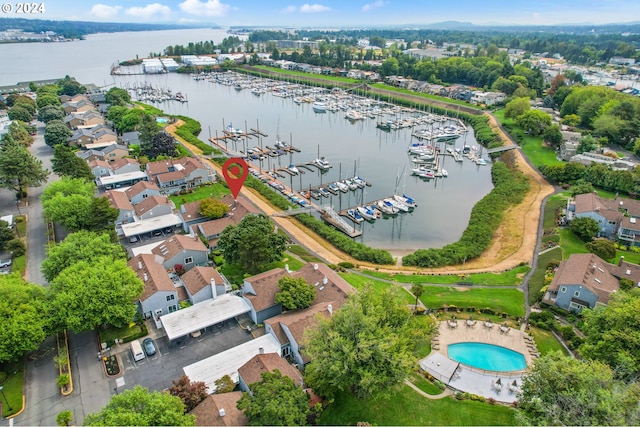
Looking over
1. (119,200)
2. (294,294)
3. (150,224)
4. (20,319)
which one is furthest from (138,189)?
(294,294)

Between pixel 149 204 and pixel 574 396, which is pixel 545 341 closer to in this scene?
pixel 574 396

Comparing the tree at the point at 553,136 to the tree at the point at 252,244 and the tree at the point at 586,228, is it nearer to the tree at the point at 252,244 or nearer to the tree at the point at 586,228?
the tree at the point at 586,228

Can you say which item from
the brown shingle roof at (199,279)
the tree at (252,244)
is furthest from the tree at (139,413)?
the tree at (252,244)

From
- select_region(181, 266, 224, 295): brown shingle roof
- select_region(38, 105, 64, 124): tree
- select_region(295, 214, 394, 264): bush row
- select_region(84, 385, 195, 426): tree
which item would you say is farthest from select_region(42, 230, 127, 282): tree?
select_region(38, 105, 64, 124): tree

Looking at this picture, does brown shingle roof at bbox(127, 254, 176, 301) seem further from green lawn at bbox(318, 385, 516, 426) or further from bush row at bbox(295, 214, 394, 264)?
bush row at bbox(295, 214, 394, 264)

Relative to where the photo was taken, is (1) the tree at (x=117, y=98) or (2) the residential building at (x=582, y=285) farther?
(1) the tree at (x=117, y=98)

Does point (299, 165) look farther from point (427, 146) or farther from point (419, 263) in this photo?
point (419, 263)

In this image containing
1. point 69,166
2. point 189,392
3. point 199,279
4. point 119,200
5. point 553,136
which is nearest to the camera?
point 189,392
